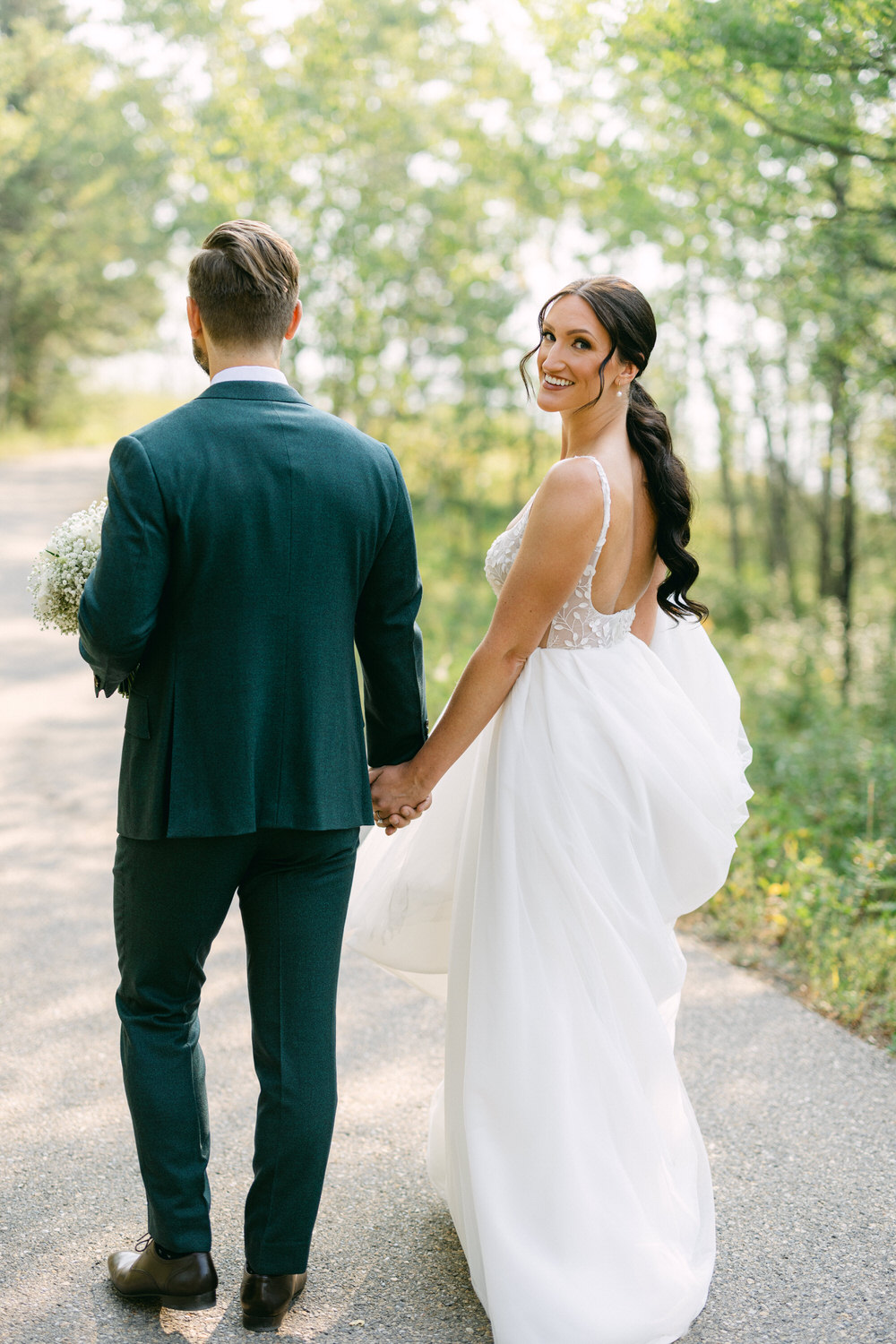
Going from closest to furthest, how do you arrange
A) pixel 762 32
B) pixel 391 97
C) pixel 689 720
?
pixel 689 720, pixel 762 32, pixel 391 97

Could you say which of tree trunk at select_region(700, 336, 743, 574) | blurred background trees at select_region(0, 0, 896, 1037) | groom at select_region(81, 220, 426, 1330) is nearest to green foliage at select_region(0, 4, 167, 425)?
blurred background trees at select_region(0, 0, 896, 1037)

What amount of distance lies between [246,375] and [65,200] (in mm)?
27364

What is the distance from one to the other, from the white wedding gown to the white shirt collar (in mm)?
724

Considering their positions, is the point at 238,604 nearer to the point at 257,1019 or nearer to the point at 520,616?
the point at 520,616

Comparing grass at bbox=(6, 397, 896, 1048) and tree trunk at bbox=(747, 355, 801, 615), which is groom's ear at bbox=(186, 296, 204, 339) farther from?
tree trunk at bbox=(747, 355, 801, 615)

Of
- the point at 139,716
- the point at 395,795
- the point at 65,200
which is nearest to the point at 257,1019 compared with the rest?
the point at 395,795

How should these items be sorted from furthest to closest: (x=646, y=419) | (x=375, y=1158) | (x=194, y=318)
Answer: (x=375, y=1158)
(x=646, y=419)
(x=194, y=318)

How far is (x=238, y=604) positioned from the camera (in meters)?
2.08

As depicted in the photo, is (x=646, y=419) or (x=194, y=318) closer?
(x=194, y=318)

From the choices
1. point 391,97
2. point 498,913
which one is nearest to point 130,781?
point 498,913

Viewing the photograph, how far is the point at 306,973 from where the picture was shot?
2258 millimetres

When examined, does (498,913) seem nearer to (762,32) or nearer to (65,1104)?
(65,1104)

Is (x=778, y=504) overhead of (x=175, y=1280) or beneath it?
overhead

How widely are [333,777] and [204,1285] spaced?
1.13 meters
